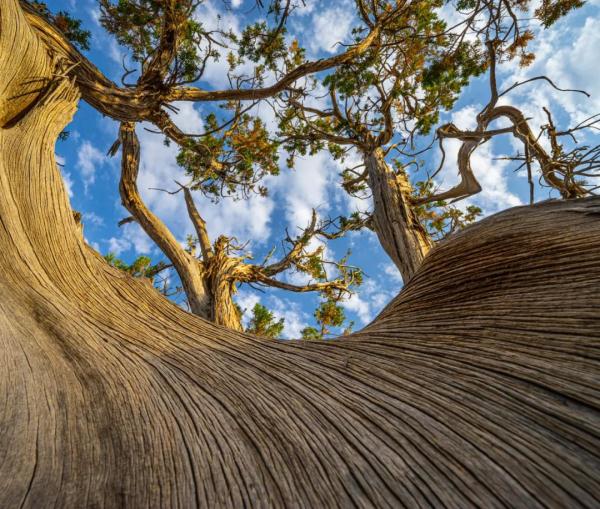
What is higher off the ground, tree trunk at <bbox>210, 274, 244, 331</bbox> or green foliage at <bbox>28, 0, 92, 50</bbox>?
green foliage at <bbox>28, 0, 92, 50</bbox>

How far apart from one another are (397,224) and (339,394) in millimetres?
3248

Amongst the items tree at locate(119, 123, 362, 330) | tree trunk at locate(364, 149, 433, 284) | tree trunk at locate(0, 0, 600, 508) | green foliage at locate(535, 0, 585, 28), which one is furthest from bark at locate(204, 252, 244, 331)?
green foliage at locate(535, 0, 585, 28)

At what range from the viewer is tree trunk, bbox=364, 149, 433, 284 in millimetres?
3627

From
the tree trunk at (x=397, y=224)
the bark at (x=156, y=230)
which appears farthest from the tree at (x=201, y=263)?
the tree trunk at (x=397, y=224)

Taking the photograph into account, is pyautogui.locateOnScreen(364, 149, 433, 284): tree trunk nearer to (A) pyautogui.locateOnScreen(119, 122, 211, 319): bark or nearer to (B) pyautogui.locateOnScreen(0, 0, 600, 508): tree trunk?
(B) pyautogui.locateOnScreen(0, 0, 600, 508): tree trunk

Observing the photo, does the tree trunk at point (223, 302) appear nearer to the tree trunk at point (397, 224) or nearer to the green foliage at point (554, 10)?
the tree trunk at point (397, 224)

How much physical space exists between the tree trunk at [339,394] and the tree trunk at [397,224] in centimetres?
232

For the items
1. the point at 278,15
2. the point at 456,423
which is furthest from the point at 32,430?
the point at 278,15

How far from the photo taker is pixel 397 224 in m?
3.84

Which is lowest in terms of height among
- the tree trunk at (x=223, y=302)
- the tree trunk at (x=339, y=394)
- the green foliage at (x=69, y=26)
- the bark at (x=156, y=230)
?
the tree trunk at (x=339, y=394)

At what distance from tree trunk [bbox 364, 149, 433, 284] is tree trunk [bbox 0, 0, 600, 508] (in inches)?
91.5

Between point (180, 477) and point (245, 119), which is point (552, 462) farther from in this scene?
point (245, 119)

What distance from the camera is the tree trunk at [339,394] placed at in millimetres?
556

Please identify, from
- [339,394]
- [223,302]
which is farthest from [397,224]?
[339,394]
